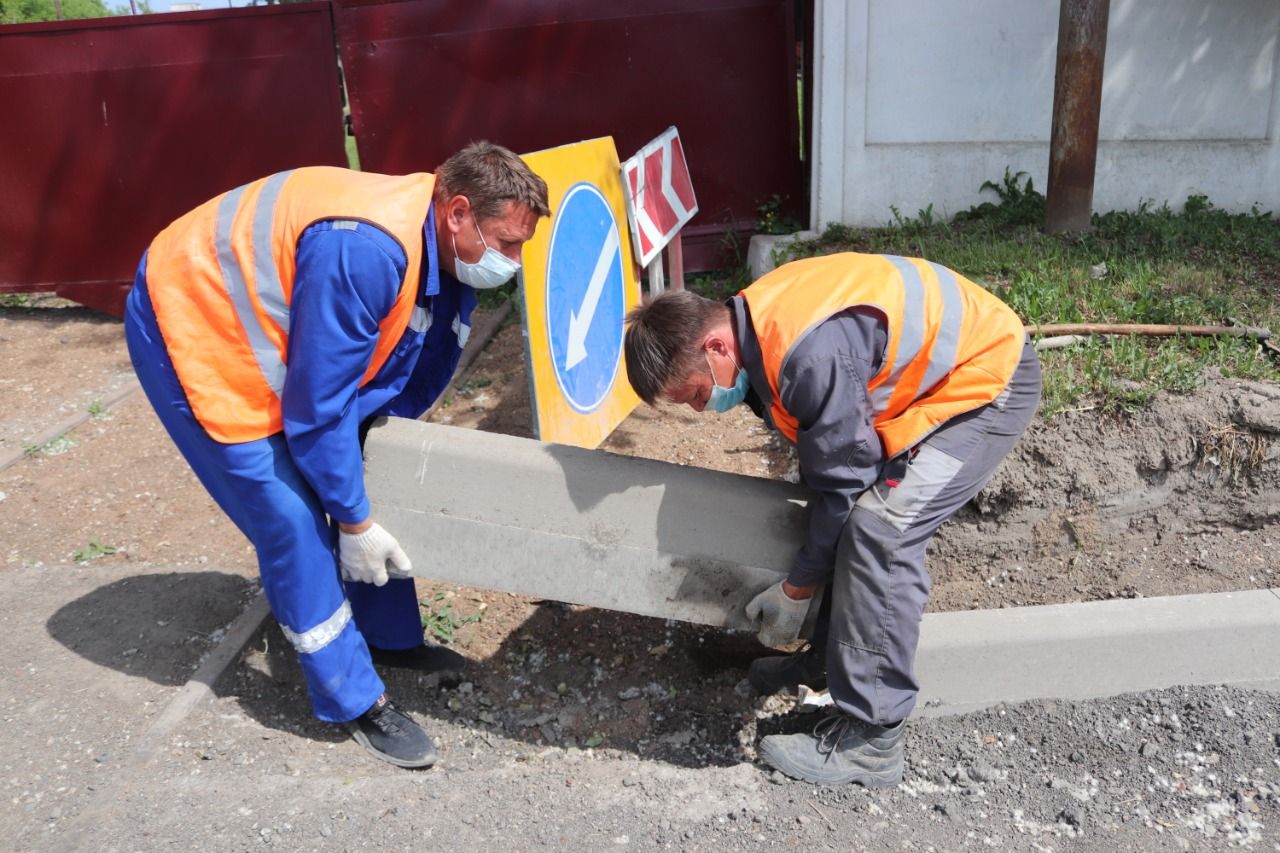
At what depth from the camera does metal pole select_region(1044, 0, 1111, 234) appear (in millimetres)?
5246

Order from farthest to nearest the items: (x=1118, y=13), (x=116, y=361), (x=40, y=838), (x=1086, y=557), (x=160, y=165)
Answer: (x=160, y=165)
(x=116, y=361)
(x=1118, y=13)
(x=1086, y=557)
(x=40, y=838)

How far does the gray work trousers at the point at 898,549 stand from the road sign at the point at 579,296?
1358mm

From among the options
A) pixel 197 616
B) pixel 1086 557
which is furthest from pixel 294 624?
pixel 1086 557

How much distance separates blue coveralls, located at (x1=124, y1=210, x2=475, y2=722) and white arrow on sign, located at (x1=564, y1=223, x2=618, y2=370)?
0.80 meters

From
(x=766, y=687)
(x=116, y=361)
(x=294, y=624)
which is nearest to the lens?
(x=294, y=624)

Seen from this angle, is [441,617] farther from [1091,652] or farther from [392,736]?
[1091,652]

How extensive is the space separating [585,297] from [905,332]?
71.1 inches

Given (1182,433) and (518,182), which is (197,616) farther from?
(1182,433)

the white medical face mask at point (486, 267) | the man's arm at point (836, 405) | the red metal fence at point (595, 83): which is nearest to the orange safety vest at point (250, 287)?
the white medical face mask at point (486, 267)

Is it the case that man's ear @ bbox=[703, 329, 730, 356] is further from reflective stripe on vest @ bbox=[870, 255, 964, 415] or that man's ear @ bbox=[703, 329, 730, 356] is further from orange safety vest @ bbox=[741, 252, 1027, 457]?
reflective stripe on vest @ bbox=[870, 255, 964, 415]

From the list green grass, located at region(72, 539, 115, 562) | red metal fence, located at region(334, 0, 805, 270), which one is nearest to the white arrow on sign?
green grass, located at region(72, 539, 115, 562)

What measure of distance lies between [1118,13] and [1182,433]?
360 centimetres

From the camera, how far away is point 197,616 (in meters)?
3.72

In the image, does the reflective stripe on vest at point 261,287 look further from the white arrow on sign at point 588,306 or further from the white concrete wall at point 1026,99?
the white concrete wall at point 1026,99
